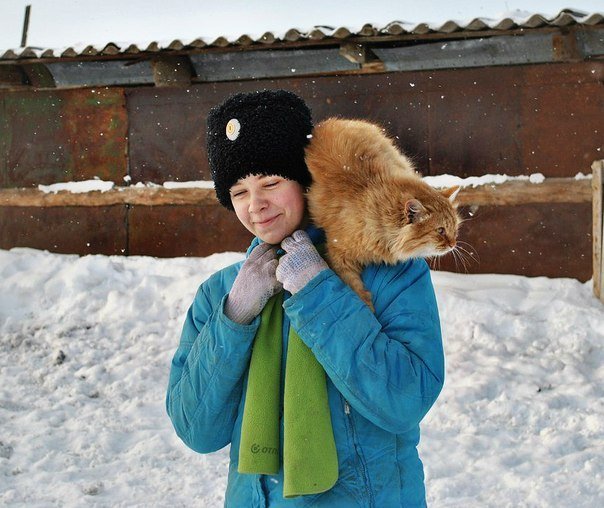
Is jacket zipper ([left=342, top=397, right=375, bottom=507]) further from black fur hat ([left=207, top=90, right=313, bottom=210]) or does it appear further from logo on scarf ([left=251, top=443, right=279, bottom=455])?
black fur hat ([left=207, top=90, right=313, bottom=210])

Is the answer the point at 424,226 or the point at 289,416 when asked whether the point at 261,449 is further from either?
the point at 424,226

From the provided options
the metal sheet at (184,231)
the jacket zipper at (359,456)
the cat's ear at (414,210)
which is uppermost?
the metal sheet at (184,231)

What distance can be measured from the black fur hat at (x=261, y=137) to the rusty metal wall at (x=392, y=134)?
5.16 meters

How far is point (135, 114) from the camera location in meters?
8.05

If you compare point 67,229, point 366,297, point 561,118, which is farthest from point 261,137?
point 67,229

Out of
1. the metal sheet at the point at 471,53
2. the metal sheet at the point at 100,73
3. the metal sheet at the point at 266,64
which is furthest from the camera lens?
the metal sheet at the point at 100,73

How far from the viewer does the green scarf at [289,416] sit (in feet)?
5.91

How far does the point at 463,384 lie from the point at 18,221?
5.67m

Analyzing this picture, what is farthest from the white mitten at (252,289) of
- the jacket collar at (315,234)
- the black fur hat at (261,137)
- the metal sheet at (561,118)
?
the metal sheet at (561,118)

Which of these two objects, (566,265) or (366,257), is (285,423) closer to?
(366,257)

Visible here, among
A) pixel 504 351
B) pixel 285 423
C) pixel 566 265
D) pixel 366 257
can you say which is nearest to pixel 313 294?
pixel 366 257

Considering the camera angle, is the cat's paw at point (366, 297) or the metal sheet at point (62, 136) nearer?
the cat's paw at point (366, 297)

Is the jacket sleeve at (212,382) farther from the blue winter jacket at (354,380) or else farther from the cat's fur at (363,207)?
the cat's fur at (363,207)

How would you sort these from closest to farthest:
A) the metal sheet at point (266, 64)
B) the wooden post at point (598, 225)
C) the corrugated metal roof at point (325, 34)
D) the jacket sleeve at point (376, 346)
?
the jacket sleeve at point (376, 346) < the corrugated metal roof at point (325, 34) < the wooden post at point (598, 225) < the metal sheet at point (266, 64)
